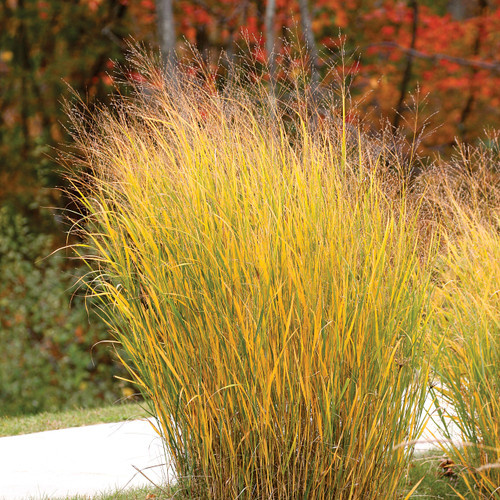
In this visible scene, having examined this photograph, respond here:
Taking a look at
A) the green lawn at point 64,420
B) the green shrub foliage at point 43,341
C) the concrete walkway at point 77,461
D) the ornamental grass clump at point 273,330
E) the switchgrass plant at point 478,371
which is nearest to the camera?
the ornamental grass clump at point 273,330

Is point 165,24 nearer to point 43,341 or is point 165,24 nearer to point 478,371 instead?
point 43,341

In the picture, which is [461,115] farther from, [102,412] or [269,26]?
[102,412]

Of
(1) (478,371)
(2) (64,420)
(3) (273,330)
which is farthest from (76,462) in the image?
(1) (478,371)

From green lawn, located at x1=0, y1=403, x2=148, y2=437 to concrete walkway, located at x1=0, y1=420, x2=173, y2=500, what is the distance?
31 cm

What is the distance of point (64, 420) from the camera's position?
6332 mm

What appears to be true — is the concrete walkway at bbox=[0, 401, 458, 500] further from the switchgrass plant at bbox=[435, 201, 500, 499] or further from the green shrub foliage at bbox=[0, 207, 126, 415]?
the green shrub foliage at bbox=[0, 207, 126, 415]

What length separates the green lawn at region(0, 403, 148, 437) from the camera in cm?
602

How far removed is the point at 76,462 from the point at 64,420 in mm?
1628

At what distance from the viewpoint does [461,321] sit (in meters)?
3.74

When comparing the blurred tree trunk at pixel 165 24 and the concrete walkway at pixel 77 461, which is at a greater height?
the blurred tree trunk at pixel 165 24

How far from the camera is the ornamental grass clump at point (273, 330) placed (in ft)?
9.74

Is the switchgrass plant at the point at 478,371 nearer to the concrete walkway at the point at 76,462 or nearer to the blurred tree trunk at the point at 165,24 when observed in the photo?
the concrete walkway at the point at 76,462

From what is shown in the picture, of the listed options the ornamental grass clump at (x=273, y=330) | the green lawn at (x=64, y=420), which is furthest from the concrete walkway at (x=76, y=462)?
the ornamental grass clump at (x=273, y=330)

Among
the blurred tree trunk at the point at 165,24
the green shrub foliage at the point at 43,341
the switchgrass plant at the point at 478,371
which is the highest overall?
the blurred tree trunk at the point at 165,24
